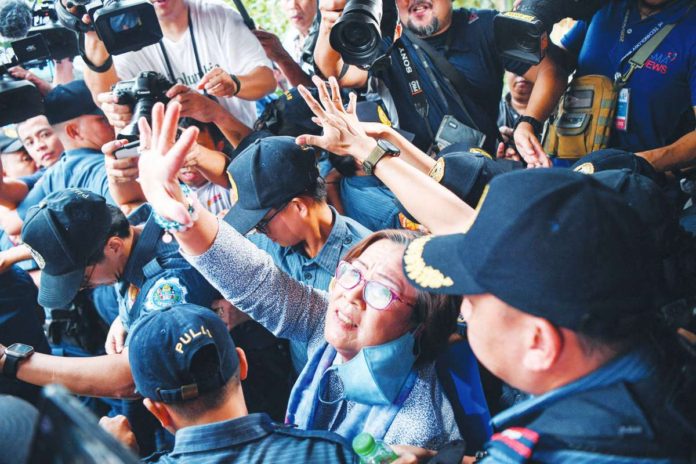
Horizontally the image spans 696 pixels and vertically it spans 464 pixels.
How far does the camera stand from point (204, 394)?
1589 millimetres

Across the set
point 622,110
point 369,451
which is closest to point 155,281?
point 369,451

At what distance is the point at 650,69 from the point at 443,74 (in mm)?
947

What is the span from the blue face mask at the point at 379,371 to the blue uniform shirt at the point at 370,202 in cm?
110

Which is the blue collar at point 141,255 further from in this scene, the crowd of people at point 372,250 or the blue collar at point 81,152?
the blue collar at point 81,152

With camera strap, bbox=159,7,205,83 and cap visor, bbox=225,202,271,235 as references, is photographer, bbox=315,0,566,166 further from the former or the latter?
cap visor, bbox=225,202,271,235

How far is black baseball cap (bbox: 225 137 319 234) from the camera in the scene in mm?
2320

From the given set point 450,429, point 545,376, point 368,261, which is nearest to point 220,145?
point 368,261

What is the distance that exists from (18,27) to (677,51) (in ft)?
11.3

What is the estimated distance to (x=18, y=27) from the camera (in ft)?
11.5

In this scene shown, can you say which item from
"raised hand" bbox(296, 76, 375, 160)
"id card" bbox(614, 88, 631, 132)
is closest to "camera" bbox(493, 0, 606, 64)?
"id card" bbox(614, 88, 631, 132)

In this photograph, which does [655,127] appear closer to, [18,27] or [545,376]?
[545,376]

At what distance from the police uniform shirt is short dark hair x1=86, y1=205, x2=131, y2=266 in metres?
1.17

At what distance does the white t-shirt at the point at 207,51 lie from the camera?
135 inches

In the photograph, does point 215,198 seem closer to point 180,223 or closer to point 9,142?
point 180,223
